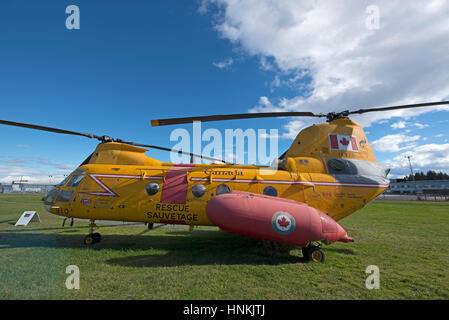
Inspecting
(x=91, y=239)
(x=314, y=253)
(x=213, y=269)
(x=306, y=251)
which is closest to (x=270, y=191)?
(x=306, y=251)

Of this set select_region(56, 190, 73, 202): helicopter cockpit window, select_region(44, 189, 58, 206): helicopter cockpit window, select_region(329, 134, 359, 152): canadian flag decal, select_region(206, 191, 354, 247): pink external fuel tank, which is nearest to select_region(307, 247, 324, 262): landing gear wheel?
select_region(206, 191, 354, 247): pink external fuel tank

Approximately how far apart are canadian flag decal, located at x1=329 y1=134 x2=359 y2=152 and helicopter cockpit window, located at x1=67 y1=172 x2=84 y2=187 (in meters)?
10.9

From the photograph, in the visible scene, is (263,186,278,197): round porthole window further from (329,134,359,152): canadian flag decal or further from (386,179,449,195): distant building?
(386,179,449,195): distant building

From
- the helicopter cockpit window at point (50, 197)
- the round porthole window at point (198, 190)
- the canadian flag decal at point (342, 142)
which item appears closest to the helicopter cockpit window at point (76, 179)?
the helicopter cockpit window at point (50, 197)

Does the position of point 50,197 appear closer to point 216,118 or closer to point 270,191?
point 216,118

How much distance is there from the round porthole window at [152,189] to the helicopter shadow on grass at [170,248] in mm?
2080

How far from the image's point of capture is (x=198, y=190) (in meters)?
8.31

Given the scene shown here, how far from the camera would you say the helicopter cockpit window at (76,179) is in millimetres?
9091

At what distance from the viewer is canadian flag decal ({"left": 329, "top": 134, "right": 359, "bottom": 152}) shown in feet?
29.7

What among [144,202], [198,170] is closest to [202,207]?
[198,170]
